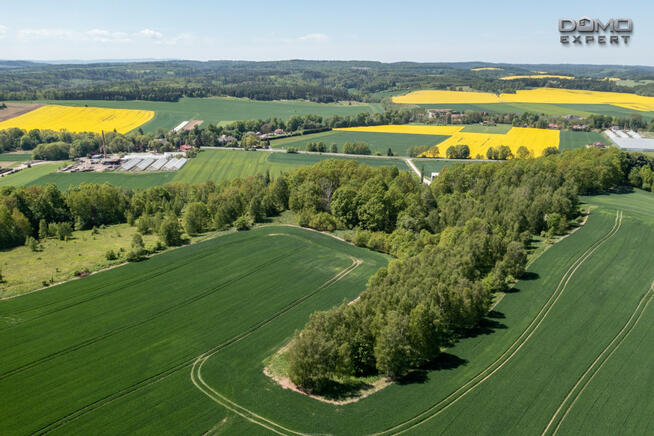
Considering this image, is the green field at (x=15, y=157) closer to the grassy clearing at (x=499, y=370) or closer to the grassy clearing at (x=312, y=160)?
the grassy clearing at (x=312, y=160)

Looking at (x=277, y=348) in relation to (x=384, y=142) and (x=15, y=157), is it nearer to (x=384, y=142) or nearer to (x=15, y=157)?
(x=384, y=142)

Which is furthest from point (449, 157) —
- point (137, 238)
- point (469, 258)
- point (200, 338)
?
point (200, 338)

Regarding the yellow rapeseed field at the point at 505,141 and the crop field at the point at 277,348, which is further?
the yellow rapeseed field at the point at 505,141

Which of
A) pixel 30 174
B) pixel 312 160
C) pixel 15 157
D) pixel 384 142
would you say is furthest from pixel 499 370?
pixel 15 157

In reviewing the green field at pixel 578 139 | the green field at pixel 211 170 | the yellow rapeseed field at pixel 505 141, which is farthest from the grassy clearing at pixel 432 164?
the green field at pixel 578 139

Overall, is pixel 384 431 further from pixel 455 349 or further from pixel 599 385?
pixel 599 385

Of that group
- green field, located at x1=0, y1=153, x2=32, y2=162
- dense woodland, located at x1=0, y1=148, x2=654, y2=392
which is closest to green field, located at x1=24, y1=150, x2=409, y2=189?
green field, located at x1=0, y1=153, x2=32, y2=162
